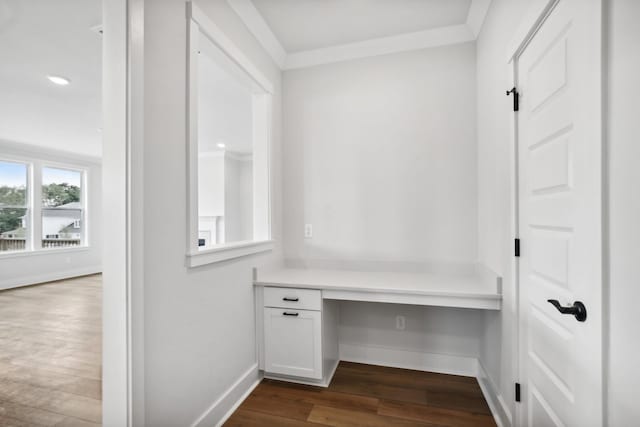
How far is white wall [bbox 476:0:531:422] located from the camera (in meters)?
1.62

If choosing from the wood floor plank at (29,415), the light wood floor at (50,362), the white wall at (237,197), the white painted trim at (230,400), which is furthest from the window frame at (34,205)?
the white painted trim at (230,400)

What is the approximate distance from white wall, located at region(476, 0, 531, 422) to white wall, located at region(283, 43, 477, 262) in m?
0.17

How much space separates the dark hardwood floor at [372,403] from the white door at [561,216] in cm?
53

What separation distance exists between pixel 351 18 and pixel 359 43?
335mm

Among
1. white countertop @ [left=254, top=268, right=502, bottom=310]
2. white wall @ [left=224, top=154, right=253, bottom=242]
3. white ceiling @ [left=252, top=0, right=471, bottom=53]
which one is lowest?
white countertop @ [left=254, top=268, right=502, bottom=310]

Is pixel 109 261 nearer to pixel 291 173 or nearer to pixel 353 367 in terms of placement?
pixel 291 173

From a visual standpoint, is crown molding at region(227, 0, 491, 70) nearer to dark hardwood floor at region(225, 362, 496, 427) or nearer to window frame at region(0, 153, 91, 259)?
dark hardwood floor at region(225, 362, 496, 427)

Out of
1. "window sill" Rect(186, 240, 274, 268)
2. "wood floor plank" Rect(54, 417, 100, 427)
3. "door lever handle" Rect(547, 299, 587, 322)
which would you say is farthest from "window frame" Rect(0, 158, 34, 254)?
"door lever handle" Rect(547, 299, 587, 322)

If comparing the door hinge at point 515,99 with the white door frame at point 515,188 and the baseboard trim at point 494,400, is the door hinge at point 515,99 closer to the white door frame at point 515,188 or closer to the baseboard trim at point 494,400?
the white door frame at point 515,188

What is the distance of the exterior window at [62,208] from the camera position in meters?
5.88

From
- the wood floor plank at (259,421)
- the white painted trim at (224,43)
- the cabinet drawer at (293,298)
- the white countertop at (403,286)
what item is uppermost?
the white painted trim at (224,43)

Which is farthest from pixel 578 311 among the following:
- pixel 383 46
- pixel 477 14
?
pixel 383 46

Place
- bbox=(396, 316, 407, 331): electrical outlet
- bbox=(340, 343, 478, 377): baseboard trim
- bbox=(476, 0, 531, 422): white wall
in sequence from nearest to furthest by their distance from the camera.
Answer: bbox=(476, 0, 531, 422): white wall, bbox=(340, 343, 478, 377): baseboard trim, bbox=(396, 316, 407, 331): electrical outlet

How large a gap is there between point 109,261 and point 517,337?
6.61 ft
